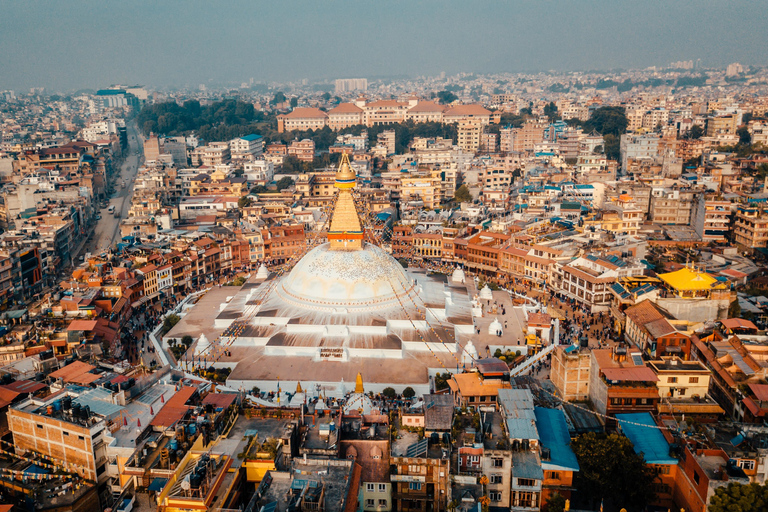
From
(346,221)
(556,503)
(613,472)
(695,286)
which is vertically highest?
(346,221)

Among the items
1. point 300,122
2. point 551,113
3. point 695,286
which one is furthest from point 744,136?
point 300,122

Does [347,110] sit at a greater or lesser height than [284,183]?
greater

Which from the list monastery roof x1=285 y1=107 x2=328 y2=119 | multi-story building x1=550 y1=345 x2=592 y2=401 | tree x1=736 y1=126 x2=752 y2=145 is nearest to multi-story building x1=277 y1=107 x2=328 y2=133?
monastery roof x1=285 y1=107 x2=328 y2=119

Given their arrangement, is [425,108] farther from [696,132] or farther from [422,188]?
[422,188]

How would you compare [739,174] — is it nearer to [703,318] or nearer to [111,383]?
[703,318]

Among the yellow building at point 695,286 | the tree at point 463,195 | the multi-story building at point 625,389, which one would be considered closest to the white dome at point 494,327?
the yellow building at point 695,286

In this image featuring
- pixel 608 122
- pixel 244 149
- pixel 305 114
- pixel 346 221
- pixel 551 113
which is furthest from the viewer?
pixel 551 113

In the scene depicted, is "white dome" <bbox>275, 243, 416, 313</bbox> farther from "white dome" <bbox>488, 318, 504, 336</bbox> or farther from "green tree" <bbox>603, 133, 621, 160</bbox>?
"green tree" <bbox>603, 133, 621, 160</bbox>
